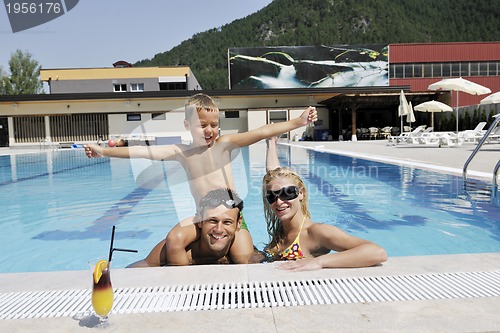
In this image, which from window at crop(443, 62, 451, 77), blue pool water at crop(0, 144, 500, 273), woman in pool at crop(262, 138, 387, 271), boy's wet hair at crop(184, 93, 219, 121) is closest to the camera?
woman in pool at crop(262, 138, 387, 271)

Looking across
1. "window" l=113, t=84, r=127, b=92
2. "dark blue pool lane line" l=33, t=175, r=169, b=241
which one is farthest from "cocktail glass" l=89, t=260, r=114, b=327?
"window" l=113, t=84, r=127, b=92

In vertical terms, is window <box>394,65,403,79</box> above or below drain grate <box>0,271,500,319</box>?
above

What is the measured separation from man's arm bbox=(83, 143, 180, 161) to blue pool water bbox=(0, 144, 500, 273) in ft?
2.53

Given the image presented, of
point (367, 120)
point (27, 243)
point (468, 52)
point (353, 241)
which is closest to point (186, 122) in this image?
point (353, 241)

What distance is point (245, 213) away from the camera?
6.49 metres

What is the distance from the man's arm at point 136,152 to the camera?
2512 millimetres

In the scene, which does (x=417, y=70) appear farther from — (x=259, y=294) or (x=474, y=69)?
(x=259, y=294)

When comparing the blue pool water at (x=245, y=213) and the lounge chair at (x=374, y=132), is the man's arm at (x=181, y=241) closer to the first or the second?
the blue pool water at (x=245, y=213)

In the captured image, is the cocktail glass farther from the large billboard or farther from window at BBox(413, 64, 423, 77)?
the large billboard

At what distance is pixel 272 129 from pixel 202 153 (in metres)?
0.48

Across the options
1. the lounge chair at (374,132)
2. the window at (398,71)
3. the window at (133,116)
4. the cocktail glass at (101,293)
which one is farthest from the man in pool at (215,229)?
the window at (398,71)

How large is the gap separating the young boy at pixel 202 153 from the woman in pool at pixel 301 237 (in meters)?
0.24

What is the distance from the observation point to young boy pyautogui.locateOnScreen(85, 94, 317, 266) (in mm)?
2605

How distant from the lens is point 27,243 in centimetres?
510
